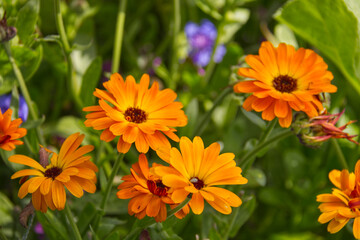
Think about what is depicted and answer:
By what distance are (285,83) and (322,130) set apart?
0.08 meters

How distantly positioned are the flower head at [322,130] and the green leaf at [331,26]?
0.23 meters

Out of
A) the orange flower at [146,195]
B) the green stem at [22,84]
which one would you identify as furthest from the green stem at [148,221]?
the green stem at [22,84]

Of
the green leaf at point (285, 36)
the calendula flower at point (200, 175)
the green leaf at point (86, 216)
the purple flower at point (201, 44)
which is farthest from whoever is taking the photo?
the purple flower at point (201, 44)

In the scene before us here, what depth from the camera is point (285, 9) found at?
84 cm

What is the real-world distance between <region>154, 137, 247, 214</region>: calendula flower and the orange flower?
0.10 ft

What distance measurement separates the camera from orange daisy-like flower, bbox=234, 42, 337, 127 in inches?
22.7

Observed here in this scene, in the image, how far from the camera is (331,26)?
2.68ft

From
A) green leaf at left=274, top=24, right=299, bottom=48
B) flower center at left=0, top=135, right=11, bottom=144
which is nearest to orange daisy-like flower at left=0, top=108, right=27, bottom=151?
flower center at left=0, top=135, right=11, bottom=144

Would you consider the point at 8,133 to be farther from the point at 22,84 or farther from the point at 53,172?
the point at 22,84

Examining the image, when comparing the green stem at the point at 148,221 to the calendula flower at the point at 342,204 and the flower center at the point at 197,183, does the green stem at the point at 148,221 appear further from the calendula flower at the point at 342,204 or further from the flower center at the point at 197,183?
the calendula flower at the point at 342,204

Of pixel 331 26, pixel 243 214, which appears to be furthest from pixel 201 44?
pixel 243 214

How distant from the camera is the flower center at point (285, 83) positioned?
0.62 metres

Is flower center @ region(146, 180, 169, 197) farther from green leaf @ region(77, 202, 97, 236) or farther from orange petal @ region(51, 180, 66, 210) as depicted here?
green leaf @ region(77, 202, 97, 236)

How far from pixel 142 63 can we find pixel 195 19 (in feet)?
0.70
